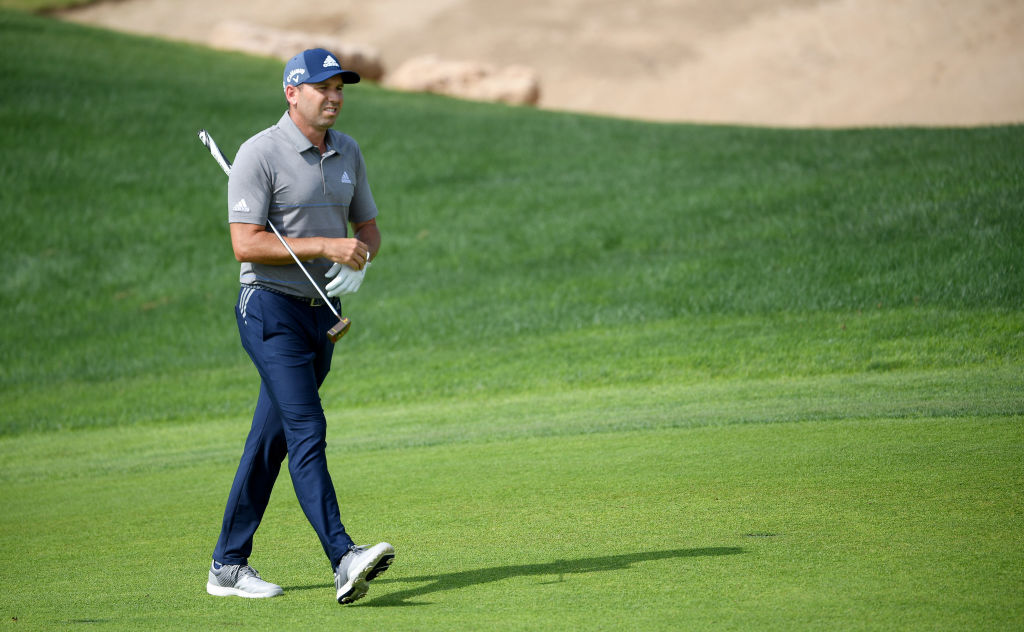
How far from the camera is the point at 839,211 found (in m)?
15.7

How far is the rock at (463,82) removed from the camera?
36688 millimetres

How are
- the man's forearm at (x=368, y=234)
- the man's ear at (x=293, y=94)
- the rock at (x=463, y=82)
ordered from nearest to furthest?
the man's ear at (x=293, y=94), the man's forearm at (x=368, y=234), the rock at (x=463, y=82)

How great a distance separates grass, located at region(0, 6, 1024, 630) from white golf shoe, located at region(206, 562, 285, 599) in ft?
0.32

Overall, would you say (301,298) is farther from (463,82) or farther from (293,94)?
(463,82)

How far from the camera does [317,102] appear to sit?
4.75 m

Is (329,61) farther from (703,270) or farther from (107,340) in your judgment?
(107,340)

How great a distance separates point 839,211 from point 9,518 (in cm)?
1221

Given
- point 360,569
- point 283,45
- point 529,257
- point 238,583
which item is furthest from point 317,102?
point 283,45

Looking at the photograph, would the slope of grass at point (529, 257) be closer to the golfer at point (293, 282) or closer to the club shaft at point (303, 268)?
the golfer at point (293, 282)

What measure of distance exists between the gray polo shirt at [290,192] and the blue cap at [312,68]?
0.19 m

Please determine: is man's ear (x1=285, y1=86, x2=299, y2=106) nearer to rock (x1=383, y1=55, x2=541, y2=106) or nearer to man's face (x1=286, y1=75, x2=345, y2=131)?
man's face (x1=286, y1=75, x2=345, y2=131)

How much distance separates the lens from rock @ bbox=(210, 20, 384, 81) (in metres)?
37.2

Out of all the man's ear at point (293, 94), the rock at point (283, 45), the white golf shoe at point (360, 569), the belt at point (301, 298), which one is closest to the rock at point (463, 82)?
the rock at point (283, 45)

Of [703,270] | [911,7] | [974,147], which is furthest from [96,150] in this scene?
[911,7]
